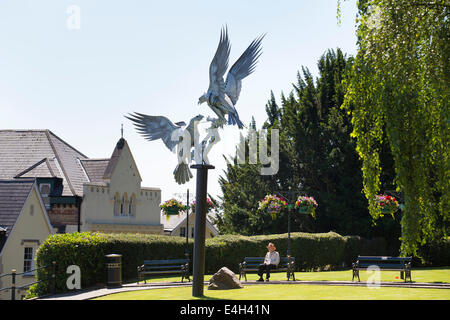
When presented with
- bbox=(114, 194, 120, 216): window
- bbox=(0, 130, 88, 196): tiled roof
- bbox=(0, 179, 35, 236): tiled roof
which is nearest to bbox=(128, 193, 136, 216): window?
bbox=(114, 194, 120, 216): window

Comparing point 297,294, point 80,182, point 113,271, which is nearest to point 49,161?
point 80,182

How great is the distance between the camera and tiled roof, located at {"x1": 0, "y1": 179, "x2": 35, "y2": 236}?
3328 centimetres

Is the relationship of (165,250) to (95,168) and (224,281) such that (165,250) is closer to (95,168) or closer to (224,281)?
(224,281)

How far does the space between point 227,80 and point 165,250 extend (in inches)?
471

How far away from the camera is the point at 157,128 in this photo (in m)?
17.2

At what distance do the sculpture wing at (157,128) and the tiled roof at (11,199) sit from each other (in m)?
19.3

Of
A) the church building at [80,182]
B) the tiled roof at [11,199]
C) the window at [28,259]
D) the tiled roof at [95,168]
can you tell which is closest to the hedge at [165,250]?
the tiled roof at [11,199]

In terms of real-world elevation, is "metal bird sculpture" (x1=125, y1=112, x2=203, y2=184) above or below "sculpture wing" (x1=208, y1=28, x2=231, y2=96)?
below

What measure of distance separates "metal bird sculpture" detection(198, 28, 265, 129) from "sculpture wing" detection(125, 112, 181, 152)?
183 centimetres

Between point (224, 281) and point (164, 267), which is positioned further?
point (164, 267)

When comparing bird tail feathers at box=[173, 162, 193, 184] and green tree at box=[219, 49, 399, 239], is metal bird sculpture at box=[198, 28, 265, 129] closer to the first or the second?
bird tail feathers at box=[173, 162, 193, 184]

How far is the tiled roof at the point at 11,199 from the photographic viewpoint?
33281 mm
